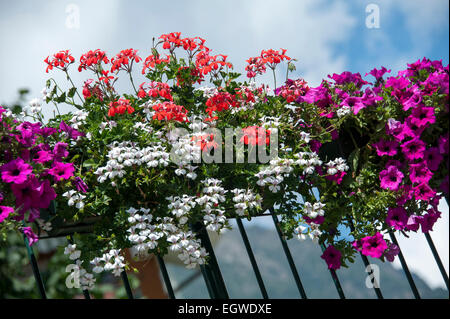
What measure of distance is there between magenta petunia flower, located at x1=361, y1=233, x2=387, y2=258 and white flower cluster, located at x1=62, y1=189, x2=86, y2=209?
1148 mm

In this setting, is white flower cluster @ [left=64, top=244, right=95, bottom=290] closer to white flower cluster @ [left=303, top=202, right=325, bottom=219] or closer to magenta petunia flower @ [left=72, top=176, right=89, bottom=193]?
magenta petunia flower @ [left=72, top=176, right=89, bottom=193]

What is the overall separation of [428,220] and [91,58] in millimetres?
1581

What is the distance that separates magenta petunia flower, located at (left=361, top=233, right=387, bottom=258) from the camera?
196 centimetres

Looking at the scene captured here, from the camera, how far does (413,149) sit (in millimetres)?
2025

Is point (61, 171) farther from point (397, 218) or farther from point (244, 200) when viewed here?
point (397, 218)

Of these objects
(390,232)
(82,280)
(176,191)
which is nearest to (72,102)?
(176,191)

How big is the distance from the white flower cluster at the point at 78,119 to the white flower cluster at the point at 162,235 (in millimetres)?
401

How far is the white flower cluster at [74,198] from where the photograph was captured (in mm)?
1636

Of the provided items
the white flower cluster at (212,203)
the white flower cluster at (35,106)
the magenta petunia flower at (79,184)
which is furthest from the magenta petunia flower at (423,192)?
the white flower cluster at (35,106)

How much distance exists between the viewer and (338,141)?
2086 millimetres

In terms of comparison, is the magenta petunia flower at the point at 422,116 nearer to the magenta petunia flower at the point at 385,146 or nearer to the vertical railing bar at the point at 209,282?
the magenta petunia flower at the point at 385,146

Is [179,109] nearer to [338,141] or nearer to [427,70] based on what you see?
[338,141]

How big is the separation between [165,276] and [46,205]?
0.60m

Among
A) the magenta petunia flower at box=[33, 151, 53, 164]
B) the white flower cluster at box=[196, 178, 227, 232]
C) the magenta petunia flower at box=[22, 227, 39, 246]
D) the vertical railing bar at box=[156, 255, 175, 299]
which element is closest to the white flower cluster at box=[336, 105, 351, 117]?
the white flower cluster at box=[196, 178, 227, 232]
